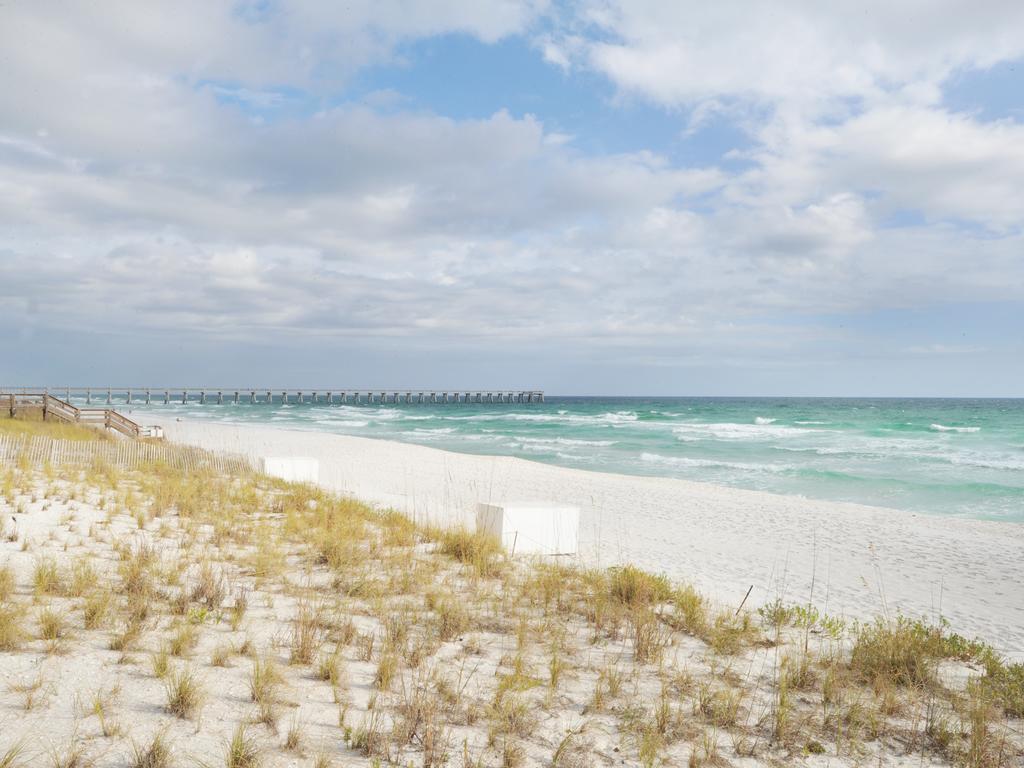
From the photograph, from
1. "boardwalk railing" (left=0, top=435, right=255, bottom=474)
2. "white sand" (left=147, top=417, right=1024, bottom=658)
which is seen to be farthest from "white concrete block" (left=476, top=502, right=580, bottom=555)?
"boardwalk railing" (left=0, top=435, right=255, bottom=474)

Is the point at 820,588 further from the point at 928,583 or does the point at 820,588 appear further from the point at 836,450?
the point at 836,450

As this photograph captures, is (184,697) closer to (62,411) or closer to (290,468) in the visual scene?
(290,468)

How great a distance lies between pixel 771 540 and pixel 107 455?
12402 mm

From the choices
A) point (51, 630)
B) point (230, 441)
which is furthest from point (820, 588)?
point (230, 441)

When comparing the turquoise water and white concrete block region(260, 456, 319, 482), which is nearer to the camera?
white concrete block region(260, 456, 319, 482)

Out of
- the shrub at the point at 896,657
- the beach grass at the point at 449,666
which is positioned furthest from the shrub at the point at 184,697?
the shrub at the point at 896,657

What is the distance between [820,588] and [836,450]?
26653 millimetres

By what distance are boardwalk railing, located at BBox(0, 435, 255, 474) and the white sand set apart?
2410mm

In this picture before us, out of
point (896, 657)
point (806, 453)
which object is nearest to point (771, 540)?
point (896, 657)

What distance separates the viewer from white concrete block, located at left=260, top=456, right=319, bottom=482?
1323 centimetres

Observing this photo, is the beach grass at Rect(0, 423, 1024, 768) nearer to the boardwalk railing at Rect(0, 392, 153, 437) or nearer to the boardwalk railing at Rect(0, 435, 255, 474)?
the boardwalk railing at Rect(0, 435, 255, 474)

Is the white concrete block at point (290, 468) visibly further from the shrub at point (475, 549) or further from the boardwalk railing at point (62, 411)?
the boardwalk railing at point (62, 411)

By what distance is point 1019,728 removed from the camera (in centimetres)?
397

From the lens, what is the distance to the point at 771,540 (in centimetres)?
1263
